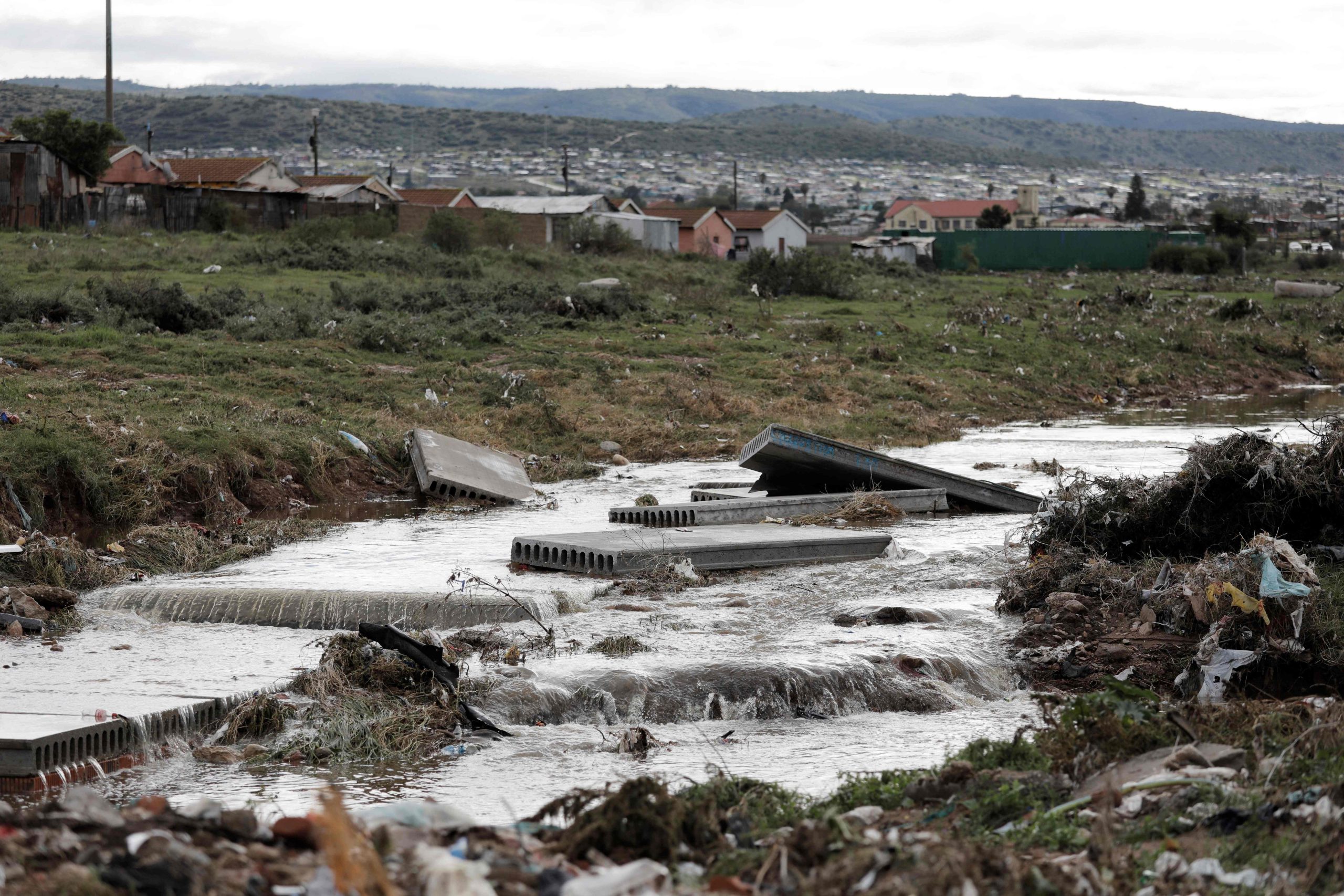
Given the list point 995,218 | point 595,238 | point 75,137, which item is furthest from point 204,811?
point 995,218

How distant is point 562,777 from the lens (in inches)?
251

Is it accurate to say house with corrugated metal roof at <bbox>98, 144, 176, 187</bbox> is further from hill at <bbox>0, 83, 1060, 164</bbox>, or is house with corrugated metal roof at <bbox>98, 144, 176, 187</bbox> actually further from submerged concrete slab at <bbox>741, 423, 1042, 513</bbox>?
hill at <bbox>0, 83, 1060, 164</bbox>

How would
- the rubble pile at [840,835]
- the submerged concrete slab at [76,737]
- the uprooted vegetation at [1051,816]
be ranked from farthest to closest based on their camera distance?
the submerged concrete slab at [76,737] → the uprooted vegetation at [1051,816] → the rubble pile at [840,835]

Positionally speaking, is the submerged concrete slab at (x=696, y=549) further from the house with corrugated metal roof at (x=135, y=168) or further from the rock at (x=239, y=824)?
the house with corrugated metal roof at (x=135, y=168)

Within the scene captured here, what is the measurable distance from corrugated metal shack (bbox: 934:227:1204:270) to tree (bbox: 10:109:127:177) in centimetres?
3180

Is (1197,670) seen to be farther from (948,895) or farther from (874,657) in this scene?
(948,895)

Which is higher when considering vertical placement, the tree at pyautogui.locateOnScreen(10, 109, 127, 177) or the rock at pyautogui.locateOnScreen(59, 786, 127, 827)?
the tree at pyautogui.locateOnScreen(10, 109, 127, 177)

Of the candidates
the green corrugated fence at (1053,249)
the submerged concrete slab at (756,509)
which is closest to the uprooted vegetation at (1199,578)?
the submerged concrete slab at (756,509)

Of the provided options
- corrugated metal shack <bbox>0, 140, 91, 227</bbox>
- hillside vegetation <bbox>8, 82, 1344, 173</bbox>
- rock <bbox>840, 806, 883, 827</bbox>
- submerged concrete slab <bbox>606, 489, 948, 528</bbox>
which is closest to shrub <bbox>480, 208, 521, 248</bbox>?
corrugated metal shack <bbox>0, 140, 91, 227</bbox>

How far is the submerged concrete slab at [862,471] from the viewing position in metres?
13.0

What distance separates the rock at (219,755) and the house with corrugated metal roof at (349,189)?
38.4 meters

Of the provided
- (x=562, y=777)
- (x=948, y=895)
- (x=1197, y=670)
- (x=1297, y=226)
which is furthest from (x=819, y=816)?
(x=1297, y=226)

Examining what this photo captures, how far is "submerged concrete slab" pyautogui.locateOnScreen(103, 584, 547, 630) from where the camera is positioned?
9000 mm

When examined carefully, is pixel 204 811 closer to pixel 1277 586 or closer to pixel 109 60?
pixel 1277 586
